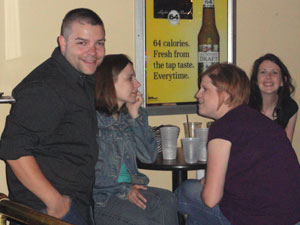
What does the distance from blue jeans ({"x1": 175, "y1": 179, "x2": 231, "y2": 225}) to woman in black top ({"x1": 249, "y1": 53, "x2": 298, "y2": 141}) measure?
1.01 meters

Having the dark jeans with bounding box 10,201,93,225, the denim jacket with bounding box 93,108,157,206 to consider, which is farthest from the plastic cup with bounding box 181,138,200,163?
the dark jeans with bounding box 10,201,93,225

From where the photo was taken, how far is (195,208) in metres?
2.13

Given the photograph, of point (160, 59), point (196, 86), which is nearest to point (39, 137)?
point (160, 59)

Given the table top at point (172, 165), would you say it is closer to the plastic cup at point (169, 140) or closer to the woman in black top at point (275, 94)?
the plastic cup at point (169, 140)

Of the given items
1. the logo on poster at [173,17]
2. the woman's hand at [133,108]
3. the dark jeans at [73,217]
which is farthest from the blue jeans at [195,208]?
the logo on poster at [173,17]

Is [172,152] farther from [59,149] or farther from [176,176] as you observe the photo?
[59,149]

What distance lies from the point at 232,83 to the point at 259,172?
415 millimetres

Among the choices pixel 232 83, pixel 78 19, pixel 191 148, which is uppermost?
pixel 78 19

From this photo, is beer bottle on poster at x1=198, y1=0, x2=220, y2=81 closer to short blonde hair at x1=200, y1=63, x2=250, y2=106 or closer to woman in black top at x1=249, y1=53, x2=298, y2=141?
woman in black top at x1=249, y1=53, x2=298, y2=141

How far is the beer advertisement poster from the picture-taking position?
2.92m

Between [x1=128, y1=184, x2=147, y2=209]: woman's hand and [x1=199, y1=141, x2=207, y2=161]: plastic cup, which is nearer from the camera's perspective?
[x1=128, y1=184, x2=147, y2=209]: woman's hand

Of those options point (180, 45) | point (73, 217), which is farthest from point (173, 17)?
point (73, 217)

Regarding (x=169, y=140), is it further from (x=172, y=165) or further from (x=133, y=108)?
(x=133, y=108)

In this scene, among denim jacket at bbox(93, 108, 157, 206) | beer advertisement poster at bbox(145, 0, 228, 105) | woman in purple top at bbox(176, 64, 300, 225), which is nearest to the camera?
woman in purple top at bbox(176, 64, 300, 225)
